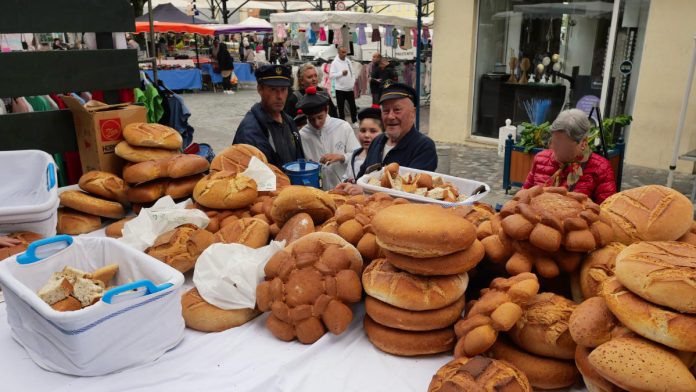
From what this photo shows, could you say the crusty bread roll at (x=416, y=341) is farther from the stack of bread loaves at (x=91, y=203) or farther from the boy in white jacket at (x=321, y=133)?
the boy in white jacket at (x=321, y=133)

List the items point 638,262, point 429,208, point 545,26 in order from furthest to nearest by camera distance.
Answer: point 545,26 < point 429,208 < point 638,262

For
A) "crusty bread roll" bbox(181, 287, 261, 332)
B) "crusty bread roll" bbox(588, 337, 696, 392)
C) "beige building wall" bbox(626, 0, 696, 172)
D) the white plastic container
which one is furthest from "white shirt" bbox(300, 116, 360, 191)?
"beige building wall" bbox(626, 0, 696, 172)

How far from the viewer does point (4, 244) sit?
224cm

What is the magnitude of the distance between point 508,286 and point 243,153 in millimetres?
1994

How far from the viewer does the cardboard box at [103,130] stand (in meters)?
3.18

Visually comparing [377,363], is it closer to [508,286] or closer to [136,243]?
[508,286]

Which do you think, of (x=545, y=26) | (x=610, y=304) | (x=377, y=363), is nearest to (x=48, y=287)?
(x=377, y=363)

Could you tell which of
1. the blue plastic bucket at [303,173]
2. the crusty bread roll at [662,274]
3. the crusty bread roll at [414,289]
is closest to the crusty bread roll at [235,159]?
the blue plastic bucket at [303,173]

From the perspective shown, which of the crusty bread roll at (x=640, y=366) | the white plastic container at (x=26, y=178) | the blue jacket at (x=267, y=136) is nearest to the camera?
the crusty bread roll at (x=640, y=366)

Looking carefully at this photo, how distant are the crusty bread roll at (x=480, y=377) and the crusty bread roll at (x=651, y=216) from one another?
67cm

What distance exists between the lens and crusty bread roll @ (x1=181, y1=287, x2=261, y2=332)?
1.86 meters

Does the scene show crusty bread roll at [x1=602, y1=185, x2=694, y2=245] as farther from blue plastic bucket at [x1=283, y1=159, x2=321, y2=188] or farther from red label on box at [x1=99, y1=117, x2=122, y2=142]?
red label on box at [x1=99, y1=117, x2=122, y2=142]

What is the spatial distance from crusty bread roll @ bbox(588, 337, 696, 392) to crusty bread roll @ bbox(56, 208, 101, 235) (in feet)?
8.67

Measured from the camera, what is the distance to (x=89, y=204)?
281 cm
